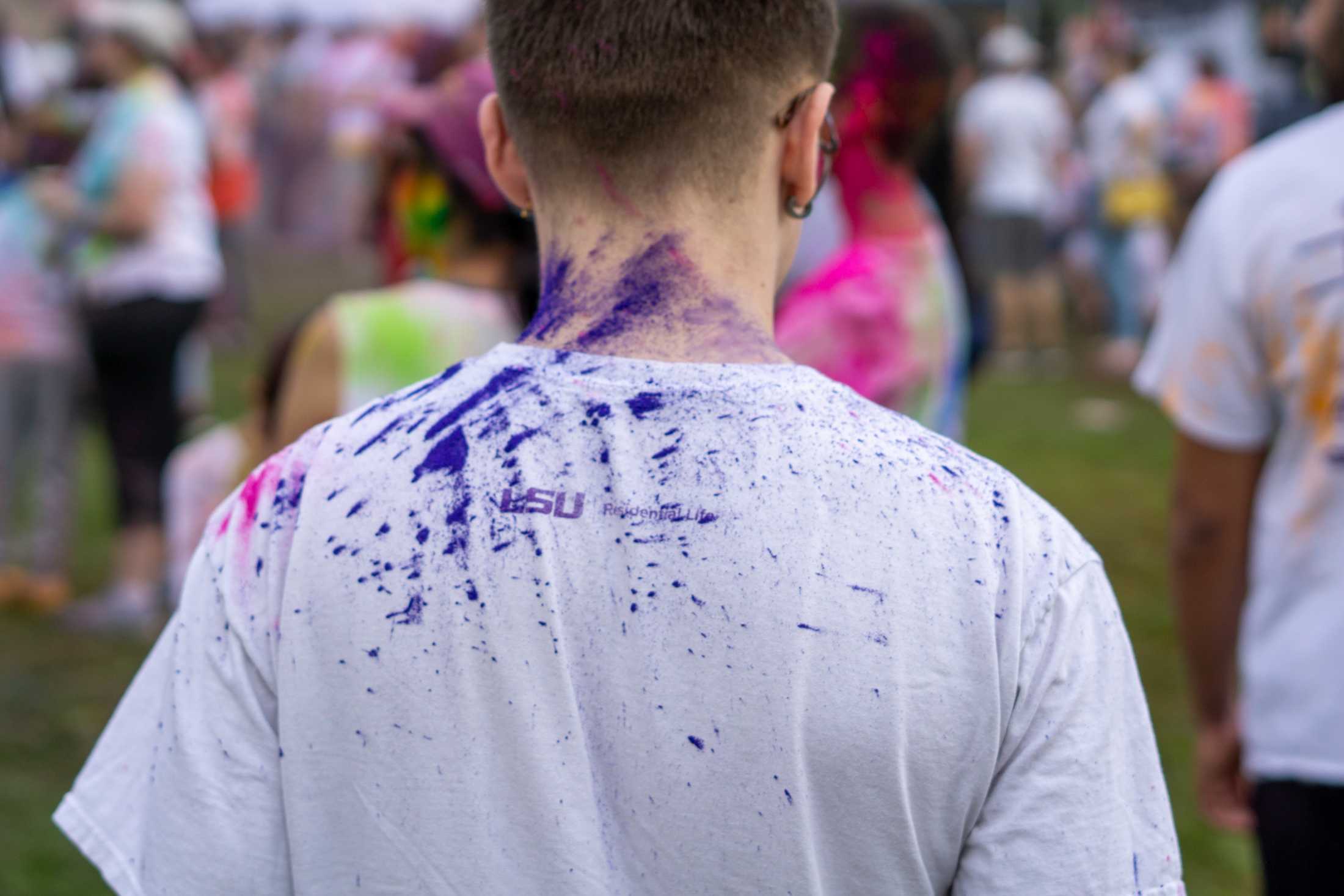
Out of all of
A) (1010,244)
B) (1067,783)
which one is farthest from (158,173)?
(1010,244)

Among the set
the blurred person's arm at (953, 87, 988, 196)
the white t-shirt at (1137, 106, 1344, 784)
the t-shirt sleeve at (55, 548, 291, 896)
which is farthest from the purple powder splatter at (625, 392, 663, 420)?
the blurred person's arm at (953, 87, 988, 196)

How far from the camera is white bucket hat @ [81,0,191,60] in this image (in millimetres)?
4945

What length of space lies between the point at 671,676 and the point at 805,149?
45cm

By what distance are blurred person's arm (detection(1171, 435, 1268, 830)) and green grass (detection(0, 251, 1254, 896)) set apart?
126cm

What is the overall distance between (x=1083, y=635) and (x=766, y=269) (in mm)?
390

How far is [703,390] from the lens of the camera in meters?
1.08

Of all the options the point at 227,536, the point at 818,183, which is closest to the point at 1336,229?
Result: the point at 818,183

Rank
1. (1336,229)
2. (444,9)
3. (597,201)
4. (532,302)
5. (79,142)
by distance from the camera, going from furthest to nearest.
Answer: (444,9), (79,142), (532,302), (1336,229), (597,201)

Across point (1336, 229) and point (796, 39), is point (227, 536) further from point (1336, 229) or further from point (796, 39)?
point (1336, 229)

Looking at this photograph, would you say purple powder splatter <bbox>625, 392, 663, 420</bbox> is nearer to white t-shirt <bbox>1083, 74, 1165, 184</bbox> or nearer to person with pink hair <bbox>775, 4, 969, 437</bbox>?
person with pink hair <bbox>775, 4, 969, 437</bbox>

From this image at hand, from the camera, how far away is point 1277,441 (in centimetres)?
210

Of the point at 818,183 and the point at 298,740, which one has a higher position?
the point at 818,183

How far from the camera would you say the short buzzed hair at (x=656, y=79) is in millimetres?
1094

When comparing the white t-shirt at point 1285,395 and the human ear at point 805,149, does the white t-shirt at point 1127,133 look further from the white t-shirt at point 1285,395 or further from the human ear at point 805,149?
the human ear at point 805,149
